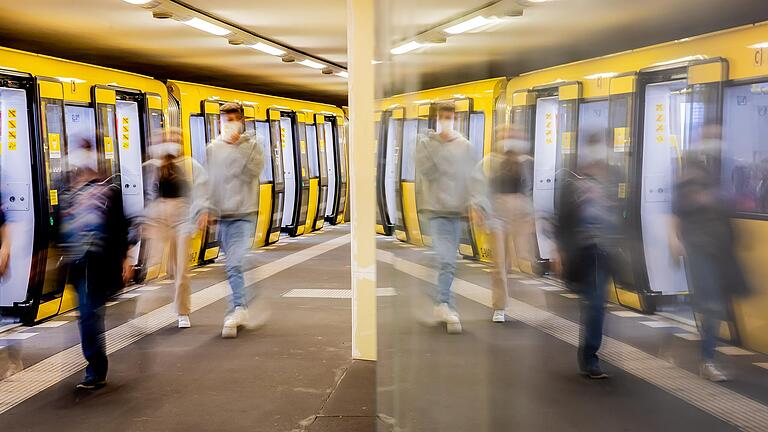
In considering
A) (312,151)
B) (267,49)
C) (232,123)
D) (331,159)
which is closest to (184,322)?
(232,123)

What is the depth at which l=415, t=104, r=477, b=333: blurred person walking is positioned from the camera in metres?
1.31

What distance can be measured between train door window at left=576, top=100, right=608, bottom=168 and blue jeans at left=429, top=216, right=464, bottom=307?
36 centimetres

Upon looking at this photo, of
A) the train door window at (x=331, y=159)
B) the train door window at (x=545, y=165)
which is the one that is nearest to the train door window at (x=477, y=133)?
the train door window at (x=545, y=165)

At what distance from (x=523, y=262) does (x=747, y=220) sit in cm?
42

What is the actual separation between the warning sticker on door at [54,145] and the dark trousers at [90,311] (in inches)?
78.4

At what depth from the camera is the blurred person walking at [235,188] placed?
16.6 ft

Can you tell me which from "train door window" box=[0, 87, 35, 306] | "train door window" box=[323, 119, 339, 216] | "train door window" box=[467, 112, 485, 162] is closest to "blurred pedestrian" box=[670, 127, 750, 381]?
"train door window" box=[467, 112, 485, 162]

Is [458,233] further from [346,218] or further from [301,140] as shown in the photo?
[346,218]

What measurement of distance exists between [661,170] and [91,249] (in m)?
3.38

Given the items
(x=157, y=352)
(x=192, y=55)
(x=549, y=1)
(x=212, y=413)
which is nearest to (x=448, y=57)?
(x=549, y=1)

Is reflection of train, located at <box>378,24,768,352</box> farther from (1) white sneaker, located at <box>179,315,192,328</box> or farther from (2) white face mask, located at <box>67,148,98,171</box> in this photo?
(1) white sneaker, located at <box>179,315,192,328</box>

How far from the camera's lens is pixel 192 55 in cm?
768

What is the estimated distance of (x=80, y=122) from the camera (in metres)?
5.95

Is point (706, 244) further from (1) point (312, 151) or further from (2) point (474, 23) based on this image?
(1) point (312, 151)
